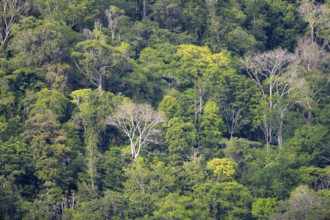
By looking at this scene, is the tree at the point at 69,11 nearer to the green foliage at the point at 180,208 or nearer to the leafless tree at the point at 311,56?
the leafless tree at the point at 311,56

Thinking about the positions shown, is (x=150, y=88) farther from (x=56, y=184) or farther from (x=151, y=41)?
(x=56, y=184)

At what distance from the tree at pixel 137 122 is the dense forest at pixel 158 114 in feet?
0.24

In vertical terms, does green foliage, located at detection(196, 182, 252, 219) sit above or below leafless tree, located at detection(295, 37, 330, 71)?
below

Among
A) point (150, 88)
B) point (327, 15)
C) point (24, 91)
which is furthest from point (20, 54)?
point (327, 15)

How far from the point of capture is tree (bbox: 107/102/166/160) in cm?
4531

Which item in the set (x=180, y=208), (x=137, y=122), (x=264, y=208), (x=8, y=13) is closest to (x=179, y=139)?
(x=137, y=122)

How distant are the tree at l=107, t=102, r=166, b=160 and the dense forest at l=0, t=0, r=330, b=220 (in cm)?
7

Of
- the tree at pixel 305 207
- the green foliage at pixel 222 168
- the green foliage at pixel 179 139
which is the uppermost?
the green foliage at pixel 179 139

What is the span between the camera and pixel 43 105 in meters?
45.2

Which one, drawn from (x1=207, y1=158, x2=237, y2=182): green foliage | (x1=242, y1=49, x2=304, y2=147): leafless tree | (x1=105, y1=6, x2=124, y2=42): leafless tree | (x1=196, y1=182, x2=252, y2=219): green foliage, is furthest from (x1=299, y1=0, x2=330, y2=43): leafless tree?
(x1=196, y1=182, x2=252, y2=219): green foliage

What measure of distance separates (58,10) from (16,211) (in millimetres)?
12960

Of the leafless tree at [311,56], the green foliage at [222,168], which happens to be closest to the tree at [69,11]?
the leafless tree at [311,56]

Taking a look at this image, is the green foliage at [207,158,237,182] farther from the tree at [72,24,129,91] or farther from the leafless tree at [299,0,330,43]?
the leafless tree at [299,0,330,43]

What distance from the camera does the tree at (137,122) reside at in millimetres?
45312
